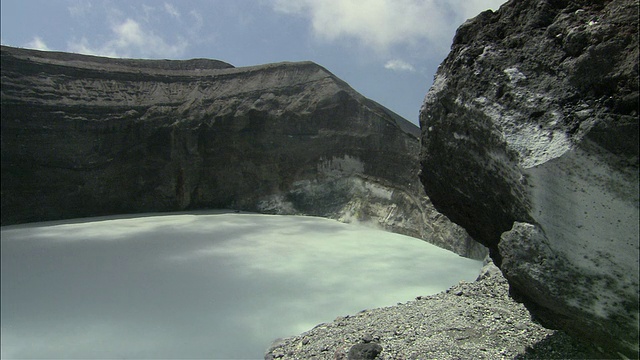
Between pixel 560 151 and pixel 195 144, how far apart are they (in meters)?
9.62

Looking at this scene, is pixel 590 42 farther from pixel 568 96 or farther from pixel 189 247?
pixel 189 247

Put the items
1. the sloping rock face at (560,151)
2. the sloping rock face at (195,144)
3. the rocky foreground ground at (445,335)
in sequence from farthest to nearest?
1. the sloping rock face at (195,144)
2. the rocky foreground ground at (445,335)
3. the sloping rock face at (560,151)

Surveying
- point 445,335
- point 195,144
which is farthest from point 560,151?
point 195,144

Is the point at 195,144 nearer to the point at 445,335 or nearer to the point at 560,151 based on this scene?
the point at 445,335

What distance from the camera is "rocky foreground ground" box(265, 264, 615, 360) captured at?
235 cm

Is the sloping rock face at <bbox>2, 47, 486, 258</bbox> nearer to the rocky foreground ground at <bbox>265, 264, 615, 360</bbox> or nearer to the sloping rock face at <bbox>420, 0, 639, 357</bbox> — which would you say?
the rocky foreground ground at <bbox>265, 264, 615, 360</bbox>

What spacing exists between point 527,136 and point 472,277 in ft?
13.0

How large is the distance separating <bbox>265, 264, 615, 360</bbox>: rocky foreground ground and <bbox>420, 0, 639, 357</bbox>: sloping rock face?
10.1 inches

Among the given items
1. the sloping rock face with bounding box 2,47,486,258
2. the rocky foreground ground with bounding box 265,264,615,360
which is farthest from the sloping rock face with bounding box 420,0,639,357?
the sloping rock face with bounding box 2,47,486,258

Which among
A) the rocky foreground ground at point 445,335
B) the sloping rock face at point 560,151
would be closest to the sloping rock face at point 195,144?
the rocky foreground ground at point 445,335

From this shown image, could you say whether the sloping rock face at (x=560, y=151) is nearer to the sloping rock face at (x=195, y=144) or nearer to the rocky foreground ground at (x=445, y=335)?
the rocky foreground ground at (x=445, y=335)

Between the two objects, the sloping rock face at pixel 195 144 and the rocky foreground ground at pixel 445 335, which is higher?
the sloping rock face at pixel 195 144

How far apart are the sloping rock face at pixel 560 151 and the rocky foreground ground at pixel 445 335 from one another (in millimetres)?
257

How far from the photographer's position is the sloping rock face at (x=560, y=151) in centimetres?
173
